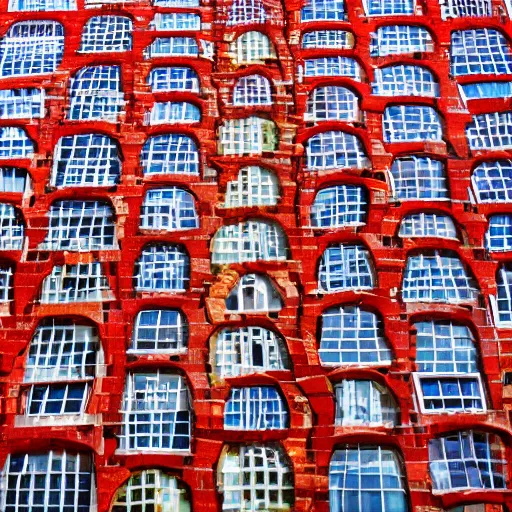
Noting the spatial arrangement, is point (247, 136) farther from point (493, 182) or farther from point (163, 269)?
point (493, 182)

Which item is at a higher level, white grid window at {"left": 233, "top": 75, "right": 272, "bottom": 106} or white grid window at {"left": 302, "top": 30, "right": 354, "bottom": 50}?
white grid window at {"left": 302, "top": 30, "right": 354, "bottom": 50}

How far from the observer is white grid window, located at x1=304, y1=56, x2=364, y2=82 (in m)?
11.9

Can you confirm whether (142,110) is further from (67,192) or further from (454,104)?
(454,104)

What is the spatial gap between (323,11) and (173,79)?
2614 millimetres

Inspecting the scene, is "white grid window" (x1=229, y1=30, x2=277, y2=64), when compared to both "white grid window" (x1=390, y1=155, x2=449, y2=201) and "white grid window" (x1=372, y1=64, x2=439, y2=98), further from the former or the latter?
"white grid window" (x1=390, y1=155, x2=449, y2=201)

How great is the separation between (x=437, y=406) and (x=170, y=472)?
3178 millimetres

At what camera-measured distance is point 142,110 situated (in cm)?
1159

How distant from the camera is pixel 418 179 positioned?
10.9 m

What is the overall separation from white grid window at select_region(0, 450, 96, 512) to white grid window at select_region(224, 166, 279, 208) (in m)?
3.81

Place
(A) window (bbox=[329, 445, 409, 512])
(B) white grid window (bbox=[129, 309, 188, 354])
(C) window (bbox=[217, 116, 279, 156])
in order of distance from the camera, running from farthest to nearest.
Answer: (C) window (bbox=[217, 116, 279, 156])
(B) white grid window (bbox=[129, 309, 188, 354])
(A) window (bbox=[329, 445, 409, 512])

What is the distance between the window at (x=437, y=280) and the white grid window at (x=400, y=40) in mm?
3535

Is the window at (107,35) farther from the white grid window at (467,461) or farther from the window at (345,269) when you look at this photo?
the white grid window at (467,461)

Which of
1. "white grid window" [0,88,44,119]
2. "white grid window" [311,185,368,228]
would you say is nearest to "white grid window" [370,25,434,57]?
"white grid window" [311,185,368,228]

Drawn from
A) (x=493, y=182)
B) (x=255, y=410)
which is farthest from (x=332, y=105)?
(x=255, y=410)
